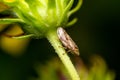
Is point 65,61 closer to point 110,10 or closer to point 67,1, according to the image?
point 67,1

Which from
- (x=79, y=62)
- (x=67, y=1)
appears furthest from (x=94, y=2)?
(x=67, y=1)

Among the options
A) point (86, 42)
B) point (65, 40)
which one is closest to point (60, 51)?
point (65, 40)

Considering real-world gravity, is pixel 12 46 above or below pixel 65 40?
above

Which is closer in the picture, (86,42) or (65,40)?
(65,40)

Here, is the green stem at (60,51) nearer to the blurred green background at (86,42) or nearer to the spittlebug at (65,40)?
the spittlebug at (65,40)

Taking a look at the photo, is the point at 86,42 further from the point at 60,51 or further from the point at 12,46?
the point at 60,51

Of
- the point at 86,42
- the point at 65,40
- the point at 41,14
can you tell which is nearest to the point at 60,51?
the point at 65,40

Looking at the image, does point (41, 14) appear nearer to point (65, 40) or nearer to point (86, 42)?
point (65, 40)

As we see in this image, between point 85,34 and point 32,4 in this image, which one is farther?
point 85,34

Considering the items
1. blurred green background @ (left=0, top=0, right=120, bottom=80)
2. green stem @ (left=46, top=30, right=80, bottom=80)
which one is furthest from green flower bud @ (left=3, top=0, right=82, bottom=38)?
blurred green background @ (left=0, top=0, right=120, bottom=80)
